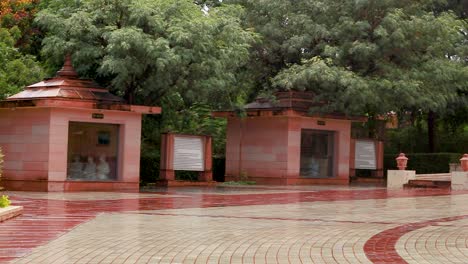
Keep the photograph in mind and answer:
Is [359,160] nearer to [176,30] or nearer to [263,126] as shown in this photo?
[263,126]

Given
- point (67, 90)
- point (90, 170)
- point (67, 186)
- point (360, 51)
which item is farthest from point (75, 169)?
point (360, 51)

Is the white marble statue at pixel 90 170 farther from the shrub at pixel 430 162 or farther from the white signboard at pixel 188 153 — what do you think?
the shrub at pixel 430 162

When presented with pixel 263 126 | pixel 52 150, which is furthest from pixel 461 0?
pixel 52 150

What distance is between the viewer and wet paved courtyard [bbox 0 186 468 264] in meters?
9.91

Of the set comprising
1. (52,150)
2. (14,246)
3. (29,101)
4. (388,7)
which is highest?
(388,7)

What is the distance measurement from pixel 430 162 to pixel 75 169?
21.2 metres

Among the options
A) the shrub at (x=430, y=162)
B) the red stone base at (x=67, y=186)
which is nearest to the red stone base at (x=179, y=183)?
the red stone base at (x=67, y=186)

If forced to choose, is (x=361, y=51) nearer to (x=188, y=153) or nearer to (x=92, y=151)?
(x=188, y=153)

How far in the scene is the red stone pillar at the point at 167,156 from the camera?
95.5ft

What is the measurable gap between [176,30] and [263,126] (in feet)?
25.8

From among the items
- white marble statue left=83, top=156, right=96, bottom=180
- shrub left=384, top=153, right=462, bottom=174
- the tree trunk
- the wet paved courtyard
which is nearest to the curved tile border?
the wet paved courtyard

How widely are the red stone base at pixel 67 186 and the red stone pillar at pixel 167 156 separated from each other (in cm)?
294

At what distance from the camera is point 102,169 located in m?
26.2

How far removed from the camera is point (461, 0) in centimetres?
3956
